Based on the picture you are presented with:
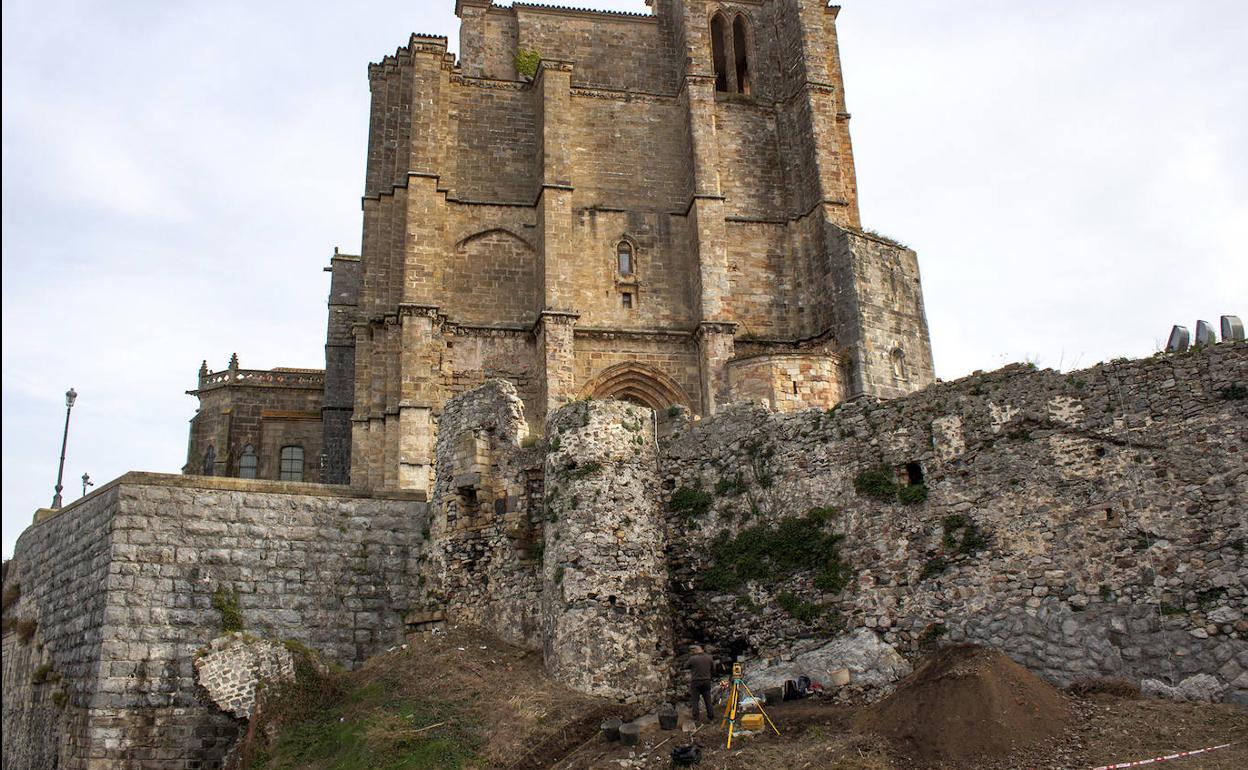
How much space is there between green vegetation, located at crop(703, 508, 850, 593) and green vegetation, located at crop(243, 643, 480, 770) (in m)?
3.42

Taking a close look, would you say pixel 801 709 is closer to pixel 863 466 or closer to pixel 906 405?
pixel 863 466

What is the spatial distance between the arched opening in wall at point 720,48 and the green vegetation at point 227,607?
816 inches

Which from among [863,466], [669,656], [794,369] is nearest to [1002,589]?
[863,466]

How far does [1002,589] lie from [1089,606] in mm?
808

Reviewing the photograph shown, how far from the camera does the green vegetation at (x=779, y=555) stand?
11352mm

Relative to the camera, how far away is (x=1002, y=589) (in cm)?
1010

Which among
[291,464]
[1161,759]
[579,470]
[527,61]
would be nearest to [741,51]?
[527,61]

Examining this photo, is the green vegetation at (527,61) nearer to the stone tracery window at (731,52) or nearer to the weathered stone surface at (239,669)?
the stone tracery window at (731,52)

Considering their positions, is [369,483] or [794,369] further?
[369,483]

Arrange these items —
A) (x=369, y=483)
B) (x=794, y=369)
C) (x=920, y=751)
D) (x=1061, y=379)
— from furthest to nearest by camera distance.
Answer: (x=369, y=483) < (x=794, y=369) < (x=1061, y=379) < (x=920, y=751)

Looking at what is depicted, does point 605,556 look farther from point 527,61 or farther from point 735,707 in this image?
point 527,61

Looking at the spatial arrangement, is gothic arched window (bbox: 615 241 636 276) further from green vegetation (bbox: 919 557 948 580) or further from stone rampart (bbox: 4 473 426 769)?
green vegetation (bbox: 919 557 948 580)

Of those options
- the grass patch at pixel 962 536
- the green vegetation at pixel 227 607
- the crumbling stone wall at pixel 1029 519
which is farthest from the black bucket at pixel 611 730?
the green vegetation at pixel 227 607

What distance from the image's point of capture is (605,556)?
1186 cm
